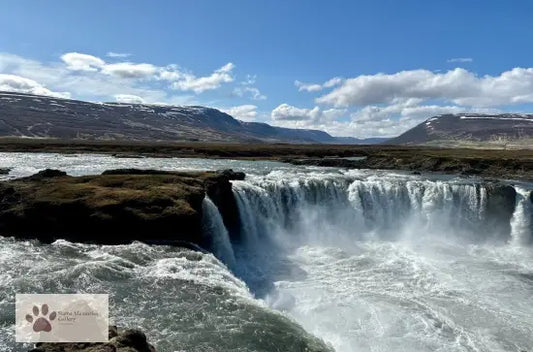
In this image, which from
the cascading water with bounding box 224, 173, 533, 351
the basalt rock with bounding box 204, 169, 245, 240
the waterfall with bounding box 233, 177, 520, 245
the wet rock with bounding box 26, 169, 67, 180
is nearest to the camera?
the cascading water with bounding box 224, 173, 533, 351

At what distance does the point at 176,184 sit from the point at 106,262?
633 inches

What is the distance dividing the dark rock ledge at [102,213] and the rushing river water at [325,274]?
2.34 m

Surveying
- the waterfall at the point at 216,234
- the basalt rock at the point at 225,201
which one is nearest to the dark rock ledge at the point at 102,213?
the waterfall at the point at 216,234

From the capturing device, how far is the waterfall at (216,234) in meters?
37.9

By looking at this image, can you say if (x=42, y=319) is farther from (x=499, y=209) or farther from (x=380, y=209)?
(x=499, y=209)

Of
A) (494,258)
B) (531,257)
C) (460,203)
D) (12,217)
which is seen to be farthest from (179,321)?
(460,203)

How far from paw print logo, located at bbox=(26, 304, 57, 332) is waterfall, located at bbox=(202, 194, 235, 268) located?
18.6 m

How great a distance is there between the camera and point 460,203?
2309 inches

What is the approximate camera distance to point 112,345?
14.8m

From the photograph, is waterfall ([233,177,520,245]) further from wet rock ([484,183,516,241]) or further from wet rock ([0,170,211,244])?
wet rock ([0,170,211,244])

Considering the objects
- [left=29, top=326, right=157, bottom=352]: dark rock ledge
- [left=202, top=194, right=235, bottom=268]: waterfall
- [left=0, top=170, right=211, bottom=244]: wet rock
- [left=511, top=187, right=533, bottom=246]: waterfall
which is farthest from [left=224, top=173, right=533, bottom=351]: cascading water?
[left=29, top=326, right=157, bottom=352]: dark rock ledge

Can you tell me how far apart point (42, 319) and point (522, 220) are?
56871mm

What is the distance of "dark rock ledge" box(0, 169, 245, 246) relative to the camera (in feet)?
116

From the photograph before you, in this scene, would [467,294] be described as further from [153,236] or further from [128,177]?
[128,177]
